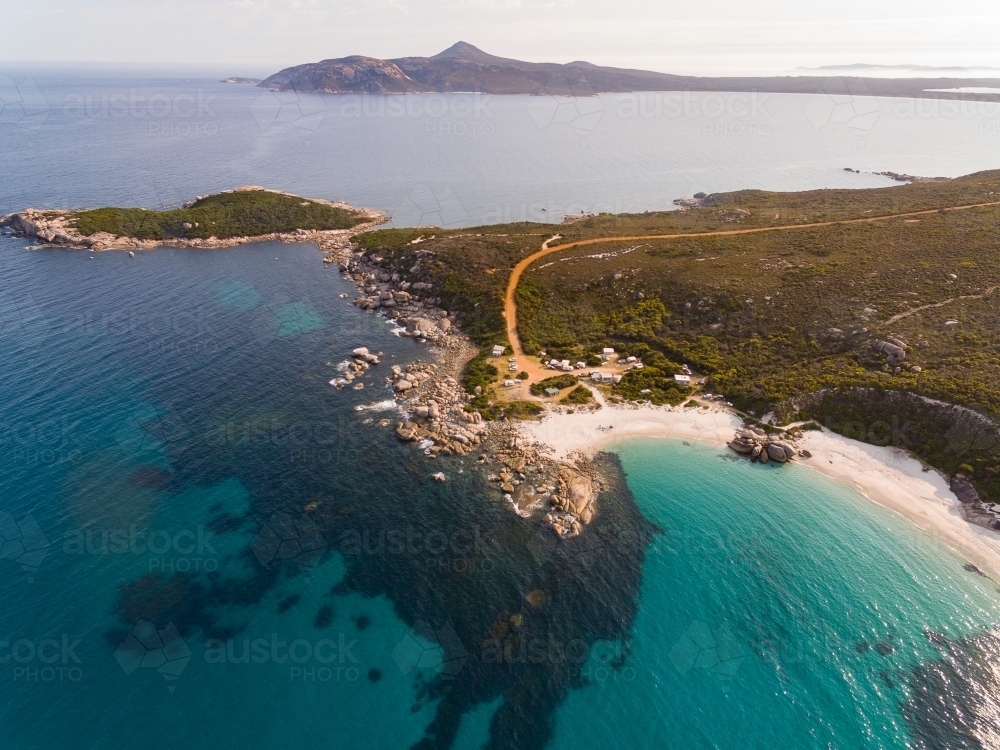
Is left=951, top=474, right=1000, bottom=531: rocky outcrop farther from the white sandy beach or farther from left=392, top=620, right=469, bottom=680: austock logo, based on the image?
left=392, top=620, right=469, bottom=680: austock logo

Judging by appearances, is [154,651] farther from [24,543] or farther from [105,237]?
[105,237]

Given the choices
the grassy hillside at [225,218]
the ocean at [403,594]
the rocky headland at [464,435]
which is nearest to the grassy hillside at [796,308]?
the rocky headland at [464,435]

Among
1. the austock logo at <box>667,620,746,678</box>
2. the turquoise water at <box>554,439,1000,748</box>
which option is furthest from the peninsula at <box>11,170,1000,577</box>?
the austock logo at <box>667,620,746,678</box>

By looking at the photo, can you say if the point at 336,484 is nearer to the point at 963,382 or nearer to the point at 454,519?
the point at 454,519

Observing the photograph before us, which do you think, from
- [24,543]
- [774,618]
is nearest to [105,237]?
[24,543]

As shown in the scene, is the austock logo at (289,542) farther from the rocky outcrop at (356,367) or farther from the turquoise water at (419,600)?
the rocky outcrop at (356,367)

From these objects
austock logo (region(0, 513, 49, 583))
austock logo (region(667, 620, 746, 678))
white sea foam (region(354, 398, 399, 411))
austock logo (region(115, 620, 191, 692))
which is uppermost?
austock logo (region(0, 513, 49, 583))

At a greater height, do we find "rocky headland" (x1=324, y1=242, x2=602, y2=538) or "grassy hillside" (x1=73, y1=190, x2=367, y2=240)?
"grassy hillside" (x1=73, y1=190, x2=367, y2=240)

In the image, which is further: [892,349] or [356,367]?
[356,367]
